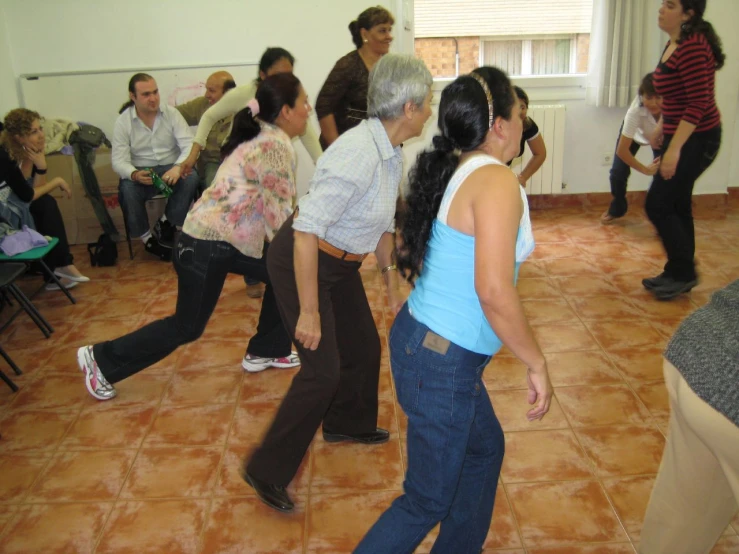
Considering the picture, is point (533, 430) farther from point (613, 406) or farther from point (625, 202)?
point (625, 202)

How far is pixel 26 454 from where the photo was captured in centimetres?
250

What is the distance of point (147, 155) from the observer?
473 cm

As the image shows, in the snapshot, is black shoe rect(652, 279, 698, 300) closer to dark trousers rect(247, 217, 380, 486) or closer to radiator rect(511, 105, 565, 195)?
radiator rect(511, 105, 565, 195)

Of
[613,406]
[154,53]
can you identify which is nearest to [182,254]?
[613,406]

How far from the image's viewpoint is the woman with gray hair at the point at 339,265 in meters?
1.71

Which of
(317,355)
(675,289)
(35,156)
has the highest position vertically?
(35,156)

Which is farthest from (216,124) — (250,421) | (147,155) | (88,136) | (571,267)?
(250,421)

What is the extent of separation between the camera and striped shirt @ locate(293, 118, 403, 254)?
5.54ft

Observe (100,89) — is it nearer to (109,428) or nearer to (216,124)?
(216,124)

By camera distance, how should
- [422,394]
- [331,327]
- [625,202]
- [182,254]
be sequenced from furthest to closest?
[625,202], [182,254], [331,327], [422,394]

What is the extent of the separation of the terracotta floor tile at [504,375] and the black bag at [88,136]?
338cm

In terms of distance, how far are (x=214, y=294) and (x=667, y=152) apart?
2.34m

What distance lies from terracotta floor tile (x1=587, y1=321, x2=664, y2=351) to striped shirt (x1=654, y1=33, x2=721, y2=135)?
1.03 m

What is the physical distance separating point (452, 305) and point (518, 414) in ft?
4.46
